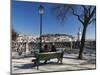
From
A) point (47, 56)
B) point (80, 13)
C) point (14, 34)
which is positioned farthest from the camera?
point (80, 13)

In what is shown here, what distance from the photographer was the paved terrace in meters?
3.87

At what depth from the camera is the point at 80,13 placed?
4.25m

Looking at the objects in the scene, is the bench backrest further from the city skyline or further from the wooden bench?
the city skyline

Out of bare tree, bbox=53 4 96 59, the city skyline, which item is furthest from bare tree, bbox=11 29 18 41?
bare tree, bbox=53 4 96 59

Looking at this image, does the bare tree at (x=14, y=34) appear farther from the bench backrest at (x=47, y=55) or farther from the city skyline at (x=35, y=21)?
the bench backrest at (x=47, y=55)

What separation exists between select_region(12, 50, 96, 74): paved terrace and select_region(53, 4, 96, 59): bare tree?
125mm

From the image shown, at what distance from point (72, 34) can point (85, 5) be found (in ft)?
1.83

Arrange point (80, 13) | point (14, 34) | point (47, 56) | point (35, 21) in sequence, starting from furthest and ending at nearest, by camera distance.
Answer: point (80, 13)
point (47, 56)
point (35, 21)
point (14, 34)

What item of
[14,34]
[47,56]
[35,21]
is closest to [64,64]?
[47,56]

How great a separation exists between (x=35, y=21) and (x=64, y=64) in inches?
34.1

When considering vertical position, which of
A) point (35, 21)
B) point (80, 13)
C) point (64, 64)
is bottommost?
point (64, 64)

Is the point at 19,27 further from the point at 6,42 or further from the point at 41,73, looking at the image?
the point at 41,73

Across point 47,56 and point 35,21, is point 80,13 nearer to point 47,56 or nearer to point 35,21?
point 35,21

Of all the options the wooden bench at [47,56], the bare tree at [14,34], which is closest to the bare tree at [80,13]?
the wooden bench at [47,56]
